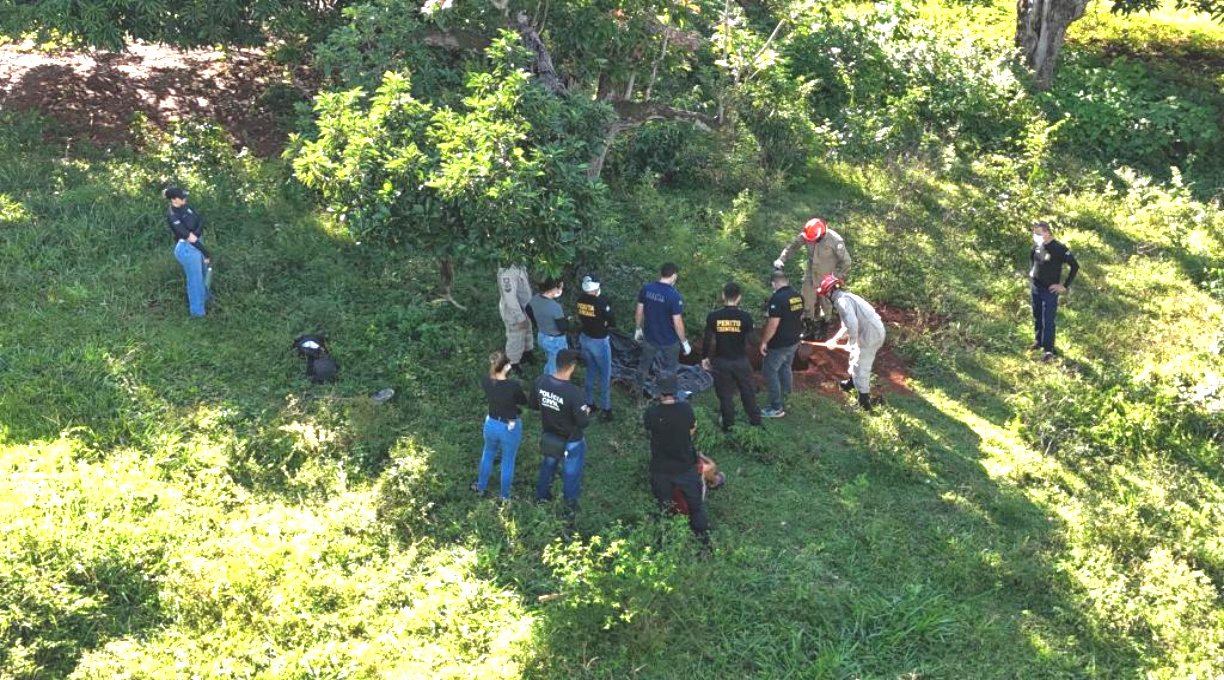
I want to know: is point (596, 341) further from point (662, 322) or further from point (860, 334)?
point (860, 334)

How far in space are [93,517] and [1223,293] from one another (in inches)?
511

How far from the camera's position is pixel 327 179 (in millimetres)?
8227

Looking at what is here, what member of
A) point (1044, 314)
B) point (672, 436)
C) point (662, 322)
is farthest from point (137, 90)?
point (1044, 314)

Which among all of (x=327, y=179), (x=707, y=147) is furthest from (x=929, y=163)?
(x=327, y=179)

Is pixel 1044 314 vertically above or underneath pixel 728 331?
above

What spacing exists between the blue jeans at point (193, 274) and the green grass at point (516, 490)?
0.60ft

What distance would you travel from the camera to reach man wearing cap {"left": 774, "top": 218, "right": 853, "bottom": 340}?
32.6 feet

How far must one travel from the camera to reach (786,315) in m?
8.55

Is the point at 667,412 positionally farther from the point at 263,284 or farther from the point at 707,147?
the point at 707,147

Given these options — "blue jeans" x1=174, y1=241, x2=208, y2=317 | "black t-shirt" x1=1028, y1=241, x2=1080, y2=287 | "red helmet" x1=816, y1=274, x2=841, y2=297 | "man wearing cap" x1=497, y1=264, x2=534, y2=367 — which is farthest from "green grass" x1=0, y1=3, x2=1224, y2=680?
"red helmet" x1=816, y1=274, x2=841, y2=297

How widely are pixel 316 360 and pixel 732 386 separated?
415cm

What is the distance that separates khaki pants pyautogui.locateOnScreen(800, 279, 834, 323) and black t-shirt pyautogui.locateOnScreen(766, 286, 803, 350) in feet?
5.83

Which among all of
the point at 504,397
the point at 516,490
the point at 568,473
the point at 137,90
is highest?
the point at 137,90

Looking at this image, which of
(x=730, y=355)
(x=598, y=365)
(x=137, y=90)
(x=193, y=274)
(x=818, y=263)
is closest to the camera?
(x=730, y=355)
